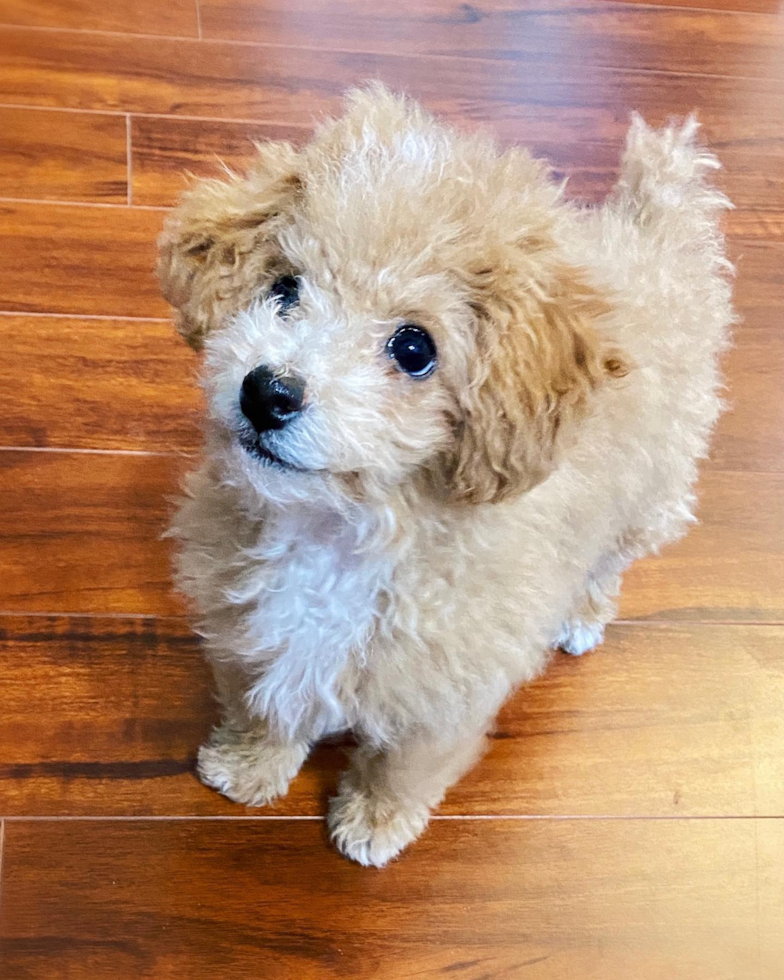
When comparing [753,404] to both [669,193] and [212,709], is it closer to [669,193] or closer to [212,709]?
[669,193]

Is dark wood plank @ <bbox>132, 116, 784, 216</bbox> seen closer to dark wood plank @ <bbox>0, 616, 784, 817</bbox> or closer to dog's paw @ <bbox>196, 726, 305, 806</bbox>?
dark wood plank @ <bbox>0, 616, 784, 817</bbox>

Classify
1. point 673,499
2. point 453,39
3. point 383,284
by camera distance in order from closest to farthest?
point 383,284, point 673,499, point 453,39

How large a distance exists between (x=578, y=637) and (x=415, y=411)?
2.24ft

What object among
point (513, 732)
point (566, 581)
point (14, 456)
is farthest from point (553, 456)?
point (14, 456)

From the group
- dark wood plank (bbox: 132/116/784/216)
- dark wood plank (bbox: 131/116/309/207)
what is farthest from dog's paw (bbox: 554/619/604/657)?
dark wood plank (bbox: 131/116/309/207)

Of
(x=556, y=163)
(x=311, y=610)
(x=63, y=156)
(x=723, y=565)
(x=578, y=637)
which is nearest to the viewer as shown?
(x=311, y=610)

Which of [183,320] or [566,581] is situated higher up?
[183,320]

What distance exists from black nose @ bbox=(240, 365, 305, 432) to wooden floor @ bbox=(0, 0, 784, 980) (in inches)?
25.9

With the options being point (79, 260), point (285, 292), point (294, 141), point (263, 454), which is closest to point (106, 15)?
point (294, 141)

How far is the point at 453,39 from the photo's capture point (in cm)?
208

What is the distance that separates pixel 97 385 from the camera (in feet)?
4.96

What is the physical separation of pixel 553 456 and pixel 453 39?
157cm

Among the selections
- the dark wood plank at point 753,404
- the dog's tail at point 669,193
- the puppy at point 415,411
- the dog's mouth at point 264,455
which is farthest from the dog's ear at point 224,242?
the dark wood plank at point 753,404

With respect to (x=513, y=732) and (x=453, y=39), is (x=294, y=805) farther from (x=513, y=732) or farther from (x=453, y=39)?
(x=453, y=39)
